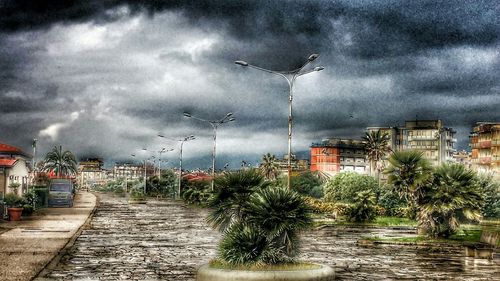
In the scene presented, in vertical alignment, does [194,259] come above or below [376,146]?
below

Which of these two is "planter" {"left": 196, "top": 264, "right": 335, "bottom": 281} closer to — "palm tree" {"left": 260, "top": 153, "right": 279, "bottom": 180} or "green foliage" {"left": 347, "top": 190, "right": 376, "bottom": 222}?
"green foliage" {"left": 347, "top": 190, "right": 376, "bottom": 222}

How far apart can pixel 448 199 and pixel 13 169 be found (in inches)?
1340

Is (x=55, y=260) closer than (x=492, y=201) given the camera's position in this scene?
Yes

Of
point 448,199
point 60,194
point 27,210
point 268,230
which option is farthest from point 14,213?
point 268,230

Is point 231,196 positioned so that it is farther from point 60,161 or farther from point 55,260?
point 60,161

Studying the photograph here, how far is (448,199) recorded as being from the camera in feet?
109

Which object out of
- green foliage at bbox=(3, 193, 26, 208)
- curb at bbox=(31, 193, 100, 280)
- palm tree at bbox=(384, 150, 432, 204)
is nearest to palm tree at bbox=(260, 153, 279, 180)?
green foliage at bbox=(3, 193, 26, 208)

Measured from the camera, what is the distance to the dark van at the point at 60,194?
63.7 meters

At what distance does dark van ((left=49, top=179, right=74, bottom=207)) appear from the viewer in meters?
63.7

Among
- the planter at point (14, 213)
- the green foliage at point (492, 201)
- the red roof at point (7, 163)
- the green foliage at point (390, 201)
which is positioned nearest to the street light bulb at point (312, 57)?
the planter at point (14, 213)

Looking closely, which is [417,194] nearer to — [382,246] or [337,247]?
[382,246]

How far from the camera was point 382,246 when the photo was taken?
103 feet

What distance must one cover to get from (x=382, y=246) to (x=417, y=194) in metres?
3.96

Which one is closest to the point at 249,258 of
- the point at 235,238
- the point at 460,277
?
the point at 235,238
